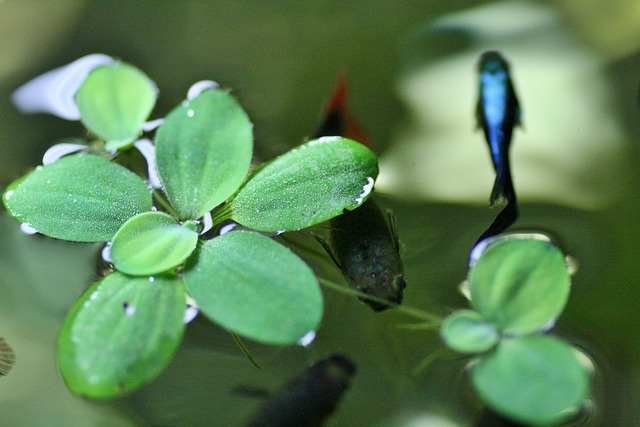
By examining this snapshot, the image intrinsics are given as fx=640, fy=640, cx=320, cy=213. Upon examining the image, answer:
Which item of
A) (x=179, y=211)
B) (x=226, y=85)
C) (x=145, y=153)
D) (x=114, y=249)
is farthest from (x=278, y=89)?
(x=114, y=249)

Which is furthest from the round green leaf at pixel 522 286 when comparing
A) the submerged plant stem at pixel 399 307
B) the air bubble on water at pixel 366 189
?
the air bubble on water at pixel 366 189

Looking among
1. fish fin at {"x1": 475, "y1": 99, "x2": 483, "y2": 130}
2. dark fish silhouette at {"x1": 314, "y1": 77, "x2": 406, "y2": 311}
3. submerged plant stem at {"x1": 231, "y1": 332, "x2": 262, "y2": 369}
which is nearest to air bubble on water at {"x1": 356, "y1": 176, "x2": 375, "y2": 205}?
dark fish silhouette at {"x1": 314, "y1": 77, "x2": 406, "y2": 311}

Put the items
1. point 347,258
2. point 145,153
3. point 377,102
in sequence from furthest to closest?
point 377,102 < point 145,153 < point 347,258

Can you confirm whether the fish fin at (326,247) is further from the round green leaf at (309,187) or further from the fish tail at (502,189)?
the fish tail at (502,189)

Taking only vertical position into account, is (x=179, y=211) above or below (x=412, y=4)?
below

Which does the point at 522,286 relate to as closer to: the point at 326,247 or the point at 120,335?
the point at 326,247

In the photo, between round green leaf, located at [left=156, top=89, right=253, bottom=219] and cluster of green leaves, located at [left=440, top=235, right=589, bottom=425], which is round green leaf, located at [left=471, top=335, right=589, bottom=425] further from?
round green leaf, located at [left=156, top=89, right=253, bottom=219]

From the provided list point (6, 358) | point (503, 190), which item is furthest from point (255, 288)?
point (503, 190)

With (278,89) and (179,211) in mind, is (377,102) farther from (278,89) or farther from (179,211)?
(179,211)
